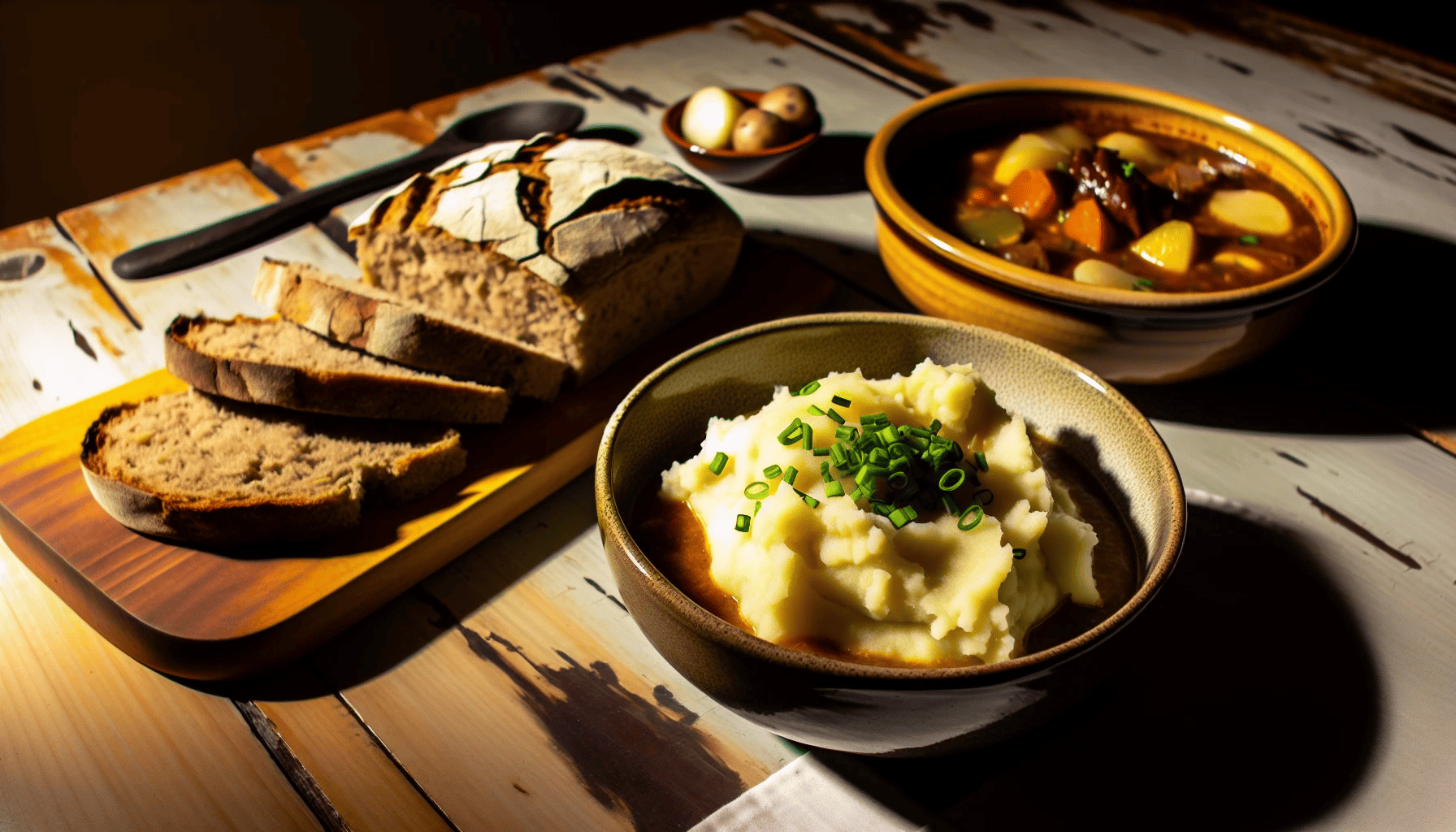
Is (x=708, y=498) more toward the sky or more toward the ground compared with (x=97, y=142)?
more toward the sky

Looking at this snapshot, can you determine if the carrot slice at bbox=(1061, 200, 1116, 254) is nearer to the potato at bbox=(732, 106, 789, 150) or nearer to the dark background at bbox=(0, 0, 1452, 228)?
the potato at bbox=(732, 106, 789, 150)

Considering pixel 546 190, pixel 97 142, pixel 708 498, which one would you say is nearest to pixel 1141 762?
pixel 708 498

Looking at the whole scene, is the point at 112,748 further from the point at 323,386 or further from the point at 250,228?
the point at 250,228

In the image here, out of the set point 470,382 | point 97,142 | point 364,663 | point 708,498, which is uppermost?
point 708,498

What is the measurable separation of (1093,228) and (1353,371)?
695mm

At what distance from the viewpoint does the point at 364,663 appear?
160 centimetres

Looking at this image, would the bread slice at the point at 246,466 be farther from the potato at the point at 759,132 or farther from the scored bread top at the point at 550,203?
the potato at the point at 759,132

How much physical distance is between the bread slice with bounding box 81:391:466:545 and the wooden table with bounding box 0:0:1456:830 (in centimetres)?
21

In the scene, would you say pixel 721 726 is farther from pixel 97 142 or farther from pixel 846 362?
pixel 97 142

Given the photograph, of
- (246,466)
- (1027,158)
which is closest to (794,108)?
(1027,158)

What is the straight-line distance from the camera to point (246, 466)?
1.86 metres

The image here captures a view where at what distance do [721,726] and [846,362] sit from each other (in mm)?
699

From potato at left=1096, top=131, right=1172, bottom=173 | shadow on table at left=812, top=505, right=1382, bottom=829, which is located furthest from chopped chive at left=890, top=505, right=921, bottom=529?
potato at left=1096, top=131, right=1172, bottom=173

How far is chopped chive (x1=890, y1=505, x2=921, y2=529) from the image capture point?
1365 mm
